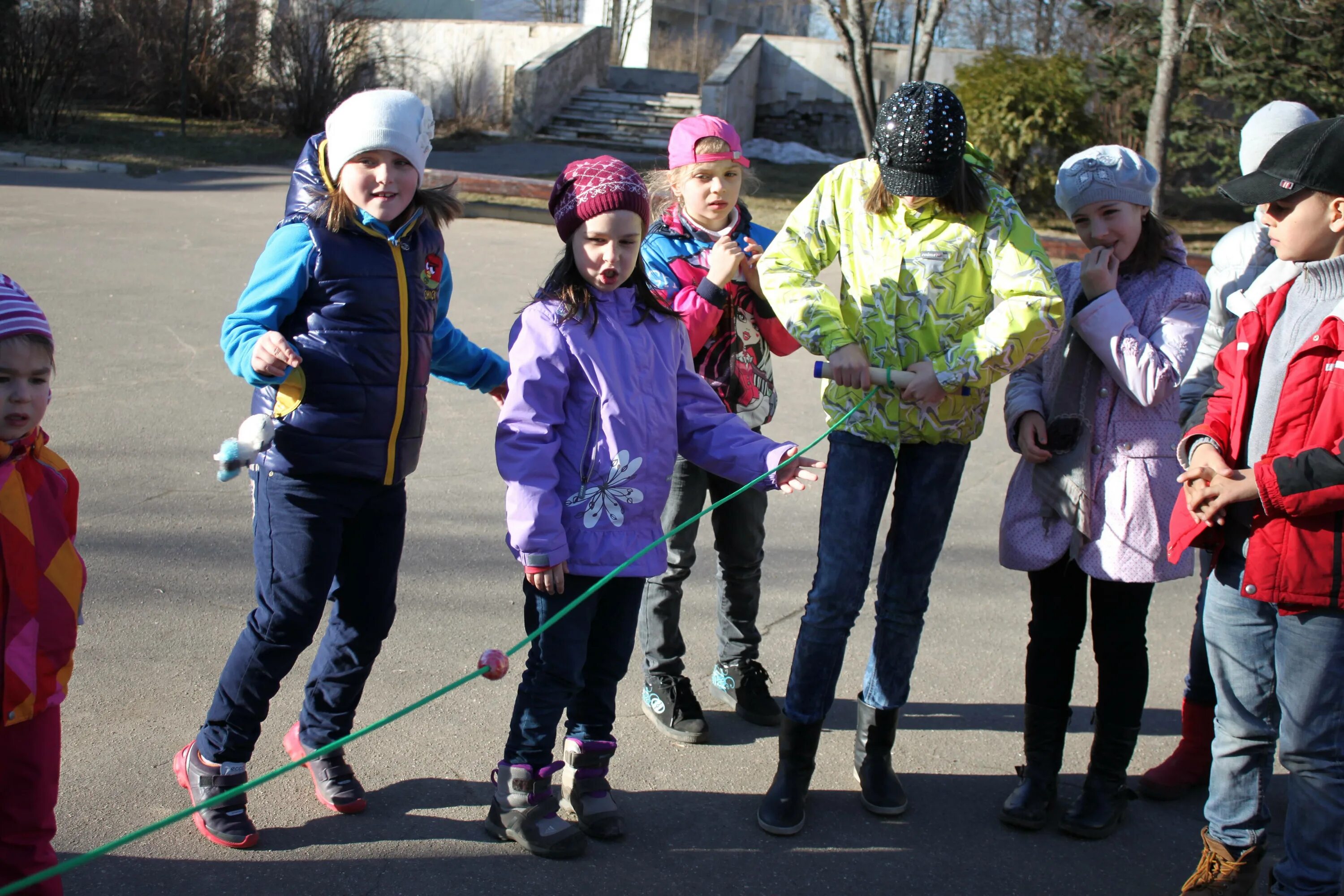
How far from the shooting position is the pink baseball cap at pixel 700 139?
3578mm

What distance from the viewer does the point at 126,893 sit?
2.64 metres

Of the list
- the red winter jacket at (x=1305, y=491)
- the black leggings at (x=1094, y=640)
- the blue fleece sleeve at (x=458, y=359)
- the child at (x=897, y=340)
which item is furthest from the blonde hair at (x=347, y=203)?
the red winter jacket at (x=1305, y=491)

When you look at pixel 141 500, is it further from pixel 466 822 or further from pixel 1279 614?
pixel 1279 614

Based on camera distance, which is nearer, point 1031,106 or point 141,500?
point 141,500

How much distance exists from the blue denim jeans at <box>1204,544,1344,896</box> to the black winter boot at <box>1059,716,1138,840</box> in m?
0.31

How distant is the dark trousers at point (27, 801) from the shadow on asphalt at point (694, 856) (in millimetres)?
377

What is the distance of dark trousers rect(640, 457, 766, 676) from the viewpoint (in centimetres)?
362

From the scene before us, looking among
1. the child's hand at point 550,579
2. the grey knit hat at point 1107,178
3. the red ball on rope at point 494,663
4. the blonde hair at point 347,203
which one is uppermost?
the grey knit hat at point 1107,178

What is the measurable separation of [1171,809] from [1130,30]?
44.2 feet

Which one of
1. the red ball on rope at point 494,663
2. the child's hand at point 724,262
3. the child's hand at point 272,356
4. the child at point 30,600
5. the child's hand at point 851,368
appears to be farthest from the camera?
the child's hand at point 724,262

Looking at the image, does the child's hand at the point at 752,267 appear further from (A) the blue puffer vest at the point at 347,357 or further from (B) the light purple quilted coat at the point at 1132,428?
(A) the blue puffer vest at the point at 347,357

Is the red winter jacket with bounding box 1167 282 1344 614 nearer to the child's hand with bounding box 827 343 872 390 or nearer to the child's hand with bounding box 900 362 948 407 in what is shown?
the child's hand with bounding box 900 362 948 407

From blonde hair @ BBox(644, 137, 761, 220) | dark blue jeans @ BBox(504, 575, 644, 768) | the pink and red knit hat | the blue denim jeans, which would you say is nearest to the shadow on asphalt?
dark blue jeans @ BBox(504, 575, 644, 768)

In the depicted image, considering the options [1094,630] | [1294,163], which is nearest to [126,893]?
[1094,630]
